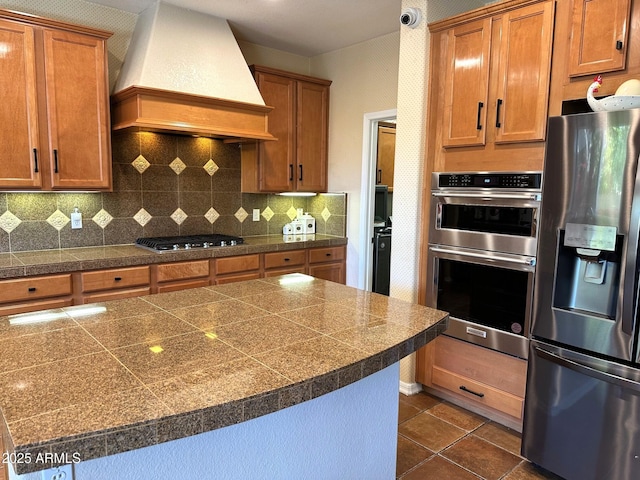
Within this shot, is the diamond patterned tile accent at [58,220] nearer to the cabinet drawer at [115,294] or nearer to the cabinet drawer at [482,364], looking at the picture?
the cabinet drawer at [115,294]

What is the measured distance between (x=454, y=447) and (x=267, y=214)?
9.01 ft

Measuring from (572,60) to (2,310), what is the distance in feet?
11.1

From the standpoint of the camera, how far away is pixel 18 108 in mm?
2762

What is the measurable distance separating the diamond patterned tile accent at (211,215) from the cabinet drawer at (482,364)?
88.8 inches

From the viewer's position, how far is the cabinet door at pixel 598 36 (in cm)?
200

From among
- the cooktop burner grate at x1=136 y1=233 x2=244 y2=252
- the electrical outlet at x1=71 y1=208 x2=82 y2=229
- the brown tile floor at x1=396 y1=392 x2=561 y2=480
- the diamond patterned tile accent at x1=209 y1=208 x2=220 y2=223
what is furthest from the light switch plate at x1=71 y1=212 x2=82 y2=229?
the brown tile floor at x1=396 y1=392 x2=561 y2=480

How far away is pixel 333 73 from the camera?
4344mm

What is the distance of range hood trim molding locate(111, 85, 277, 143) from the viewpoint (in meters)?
3.00

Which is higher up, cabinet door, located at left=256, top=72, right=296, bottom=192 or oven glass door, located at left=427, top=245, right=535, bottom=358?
cabinet door, located at left=256, top=72, right=296, bottom=192

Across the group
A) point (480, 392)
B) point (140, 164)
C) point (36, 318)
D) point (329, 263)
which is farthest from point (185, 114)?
point (480, 392)

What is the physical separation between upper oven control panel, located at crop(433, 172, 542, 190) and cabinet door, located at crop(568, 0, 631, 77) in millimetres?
537

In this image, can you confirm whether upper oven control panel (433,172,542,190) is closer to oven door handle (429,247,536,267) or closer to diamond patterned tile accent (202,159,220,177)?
oven door handle (429,247,536,267)

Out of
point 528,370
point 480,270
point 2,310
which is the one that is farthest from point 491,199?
point 2,310

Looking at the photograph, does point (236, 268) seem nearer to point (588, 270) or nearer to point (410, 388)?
point (410, 388)
